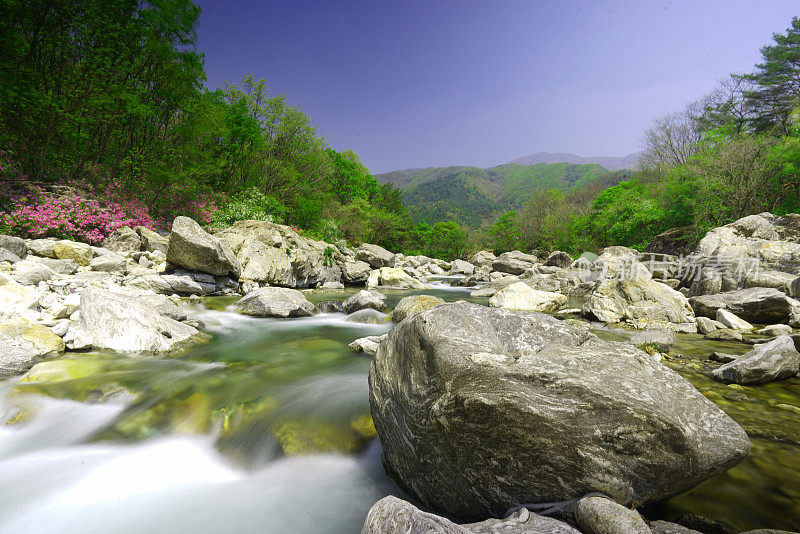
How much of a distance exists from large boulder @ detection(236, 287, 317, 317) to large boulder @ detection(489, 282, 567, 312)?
686 cm

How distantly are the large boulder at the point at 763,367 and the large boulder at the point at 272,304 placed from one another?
9737 millimetres

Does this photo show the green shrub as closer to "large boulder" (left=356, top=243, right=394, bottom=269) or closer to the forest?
the forest

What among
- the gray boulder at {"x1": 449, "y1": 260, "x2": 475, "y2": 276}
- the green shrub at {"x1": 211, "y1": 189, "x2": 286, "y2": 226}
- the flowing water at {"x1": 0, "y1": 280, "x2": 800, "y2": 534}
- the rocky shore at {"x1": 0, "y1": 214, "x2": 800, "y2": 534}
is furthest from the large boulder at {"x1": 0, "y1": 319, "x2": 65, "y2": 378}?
the gray boulder at {"x1": 449, "y1": 260, "x2": 475, "y2": 276}

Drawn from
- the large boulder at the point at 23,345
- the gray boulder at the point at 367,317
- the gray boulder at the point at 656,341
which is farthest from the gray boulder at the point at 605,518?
the gray boulder at the point at 367,317

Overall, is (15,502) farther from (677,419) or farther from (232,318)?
(232,318)

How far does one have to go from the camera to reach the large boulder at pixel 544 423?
2.12 m

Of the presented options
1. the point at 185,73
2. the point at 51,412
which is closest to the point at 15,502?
the point at 51,412

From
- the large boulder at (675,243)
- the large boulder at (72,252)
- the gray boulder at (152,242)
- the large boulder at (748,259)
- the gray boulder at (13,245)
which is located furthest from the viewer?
the large boulder at (675,243)

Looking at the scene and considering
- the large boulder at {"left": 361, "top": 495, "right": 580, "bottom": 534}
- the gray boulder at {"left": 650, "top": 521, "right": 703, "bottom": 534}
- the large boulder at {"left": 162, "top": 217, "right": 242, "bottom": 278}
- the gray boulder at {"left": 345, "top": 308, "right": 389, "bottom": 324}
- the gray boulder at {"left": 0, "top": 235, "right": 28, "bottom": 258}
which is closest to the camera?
the large boulder at {"left": 361, "top": 495, "right": 580, "bottom": 534}

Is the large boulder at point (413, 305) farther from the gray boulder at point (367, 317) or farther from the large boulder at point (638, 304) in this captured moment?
the large boulder at point (638, 304)

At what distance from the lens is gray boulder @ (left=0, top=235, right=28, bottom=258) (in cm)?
900

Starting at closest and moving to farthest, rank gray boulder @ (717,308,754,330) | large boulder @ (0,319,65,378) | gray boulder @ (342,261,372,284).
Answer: large boulder @ (0,319,65,378), gray boulder @ (717,308,754,330), gray boulder @ (342,261,372,284)

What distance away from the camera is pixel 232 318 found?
30.6 feet

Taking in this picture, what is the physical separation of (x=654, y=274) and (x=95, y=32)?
29460 millimetres
